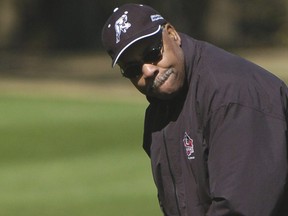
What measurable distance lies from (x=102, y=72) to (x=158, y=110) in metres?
26.9

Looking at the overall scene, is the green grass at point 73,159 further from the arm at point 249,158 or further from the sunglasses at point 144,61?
the arm at point 249,158

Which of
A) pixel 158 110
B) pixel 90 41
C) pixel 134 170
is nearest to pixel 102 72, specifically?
pixel 90 41

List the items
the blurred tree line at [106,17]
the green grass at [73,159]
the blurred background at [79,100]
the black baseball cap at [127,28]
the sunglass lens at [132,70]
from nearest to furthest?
the black baseball cap at [127,28], the sunglass lens at [132,70], the green grass at [73,159], the blurred background at [79,100], the blurred tree line at [106,17]

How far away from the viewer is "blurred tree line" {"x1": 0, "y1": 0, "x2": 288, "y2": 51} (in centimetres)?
4041

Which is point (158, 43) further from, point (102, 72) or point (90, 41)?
point (90, 41)

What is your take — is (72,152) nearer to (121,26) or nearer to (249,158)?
(121,26)

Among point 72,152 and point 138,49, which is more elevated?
point 138,49

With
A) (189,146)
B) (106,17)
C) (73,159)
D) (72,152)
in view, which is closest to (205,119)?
(189,146)

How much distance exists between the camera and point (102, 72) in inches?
1240

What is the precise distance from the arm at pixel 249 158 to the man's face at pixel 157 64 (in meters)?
0.30

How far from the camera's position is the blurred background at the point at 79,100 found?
43.1 feet

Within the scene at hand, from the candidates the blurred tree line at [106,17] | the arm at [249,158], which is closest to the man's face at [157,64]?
the arm at [249,158]

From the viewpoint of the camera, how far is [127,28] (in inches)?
167

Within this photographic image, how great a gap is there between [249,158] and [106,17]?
36.0 m
